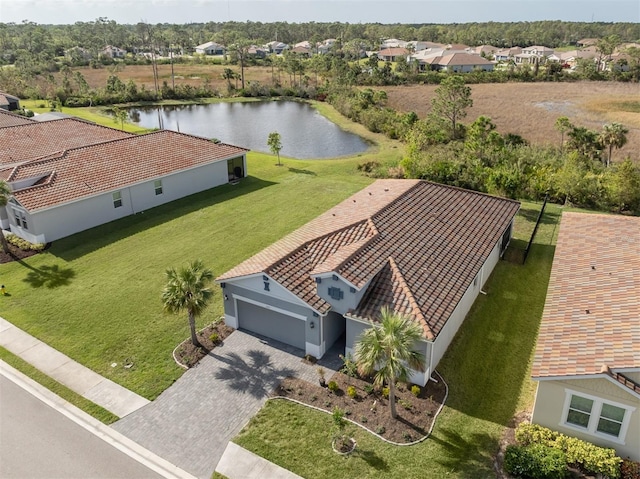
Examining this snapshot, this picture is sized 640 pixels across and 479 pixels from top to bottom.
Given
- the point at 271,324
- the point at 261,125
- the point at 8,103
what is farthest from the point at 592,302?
the point at 8,103

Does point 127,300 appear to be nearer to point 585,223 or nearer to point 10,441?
point 10,441

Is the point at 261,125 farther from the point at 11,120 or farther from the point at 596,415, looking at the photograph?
the point at 596,415

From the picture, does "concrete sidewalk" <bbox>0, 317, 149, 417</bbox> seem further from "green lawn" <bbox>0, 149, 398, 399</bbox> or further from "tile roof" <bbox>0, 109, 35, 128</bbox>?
"tile roof" <bbox>0, 109, 35, 128</bbox>

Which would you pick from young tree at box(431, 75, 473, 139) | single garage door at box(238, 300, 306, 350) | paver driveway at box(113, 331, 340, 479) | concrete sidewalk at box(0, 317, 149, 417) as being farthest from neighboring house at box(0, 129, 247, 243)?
young tree at box(431, 75, 473, 139)

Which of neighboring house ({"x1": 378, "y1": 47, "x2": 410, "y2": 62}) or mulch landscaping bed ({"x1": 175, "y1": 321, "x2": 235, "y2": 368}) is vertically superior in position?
neighboring house ({"x1": 378, "y1": 47, "x2": 410, "y2": 62})

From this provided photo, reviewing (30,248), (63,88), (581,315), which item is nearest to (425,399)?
(581,315)
